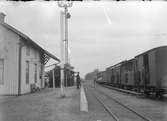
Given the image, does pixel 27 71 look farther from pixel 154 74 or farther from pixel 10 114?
pixel 10 114

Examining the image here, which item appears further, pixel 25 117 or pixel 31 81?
pixel 31 81

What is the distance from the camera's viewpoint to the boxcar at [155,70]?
55.8 feet

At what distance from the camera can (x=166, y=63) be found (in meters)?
17.2

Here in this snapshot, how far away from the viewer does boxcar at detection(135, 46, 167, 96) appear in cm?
1700

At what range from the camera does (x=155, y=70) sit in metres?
17.5

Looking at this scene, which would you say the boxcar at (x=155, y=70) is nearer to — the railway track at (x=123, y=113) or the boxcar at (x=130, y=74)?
the railway track at (x=123, y=113)

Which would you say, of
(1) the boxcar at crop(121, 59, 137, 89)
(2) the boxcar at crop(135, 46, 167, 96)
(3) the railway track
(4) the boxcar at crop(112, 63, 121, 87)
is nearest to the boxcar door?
(2) the boxcar at crop(135, 46, 167, 96)

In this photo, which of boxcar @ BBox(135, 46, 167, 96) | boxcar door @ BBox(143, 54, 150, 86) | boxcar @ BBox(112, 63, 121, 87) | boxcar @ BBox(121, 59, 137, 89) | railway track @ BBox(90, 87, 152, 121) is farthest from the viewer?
boxcar @ BBox(112, 63, 121, 87)

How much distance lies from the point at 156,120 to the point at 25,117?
4953 millimetres

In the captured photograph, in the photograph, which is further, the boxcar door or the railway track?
the boxcar door

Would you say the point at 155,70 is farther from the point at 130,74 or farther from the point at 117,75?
the point at 117,75

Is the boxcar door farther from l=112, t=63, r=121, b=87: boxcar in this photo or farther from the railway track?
l=112, t=63, r=121, b=87: boxcar

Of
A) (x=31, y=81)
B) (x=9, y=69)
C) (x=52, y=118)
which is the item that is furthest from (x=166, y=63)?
(x=31, y=81)

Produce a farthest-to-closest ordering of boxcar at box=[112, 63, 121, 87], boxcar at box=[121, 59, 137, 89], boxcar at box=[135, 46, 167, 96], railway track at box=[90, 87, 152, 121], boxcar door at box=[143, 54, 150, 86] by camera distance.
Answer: boxcar at box=[112, 63, 121, 87], boxcar at box=[121, 59, 137, 89], boxcar door at box=[143, 54, 150, 86], boxcar at box=[135, 46, 167, 96], railway track at box=[90, 87, 152, 121]
